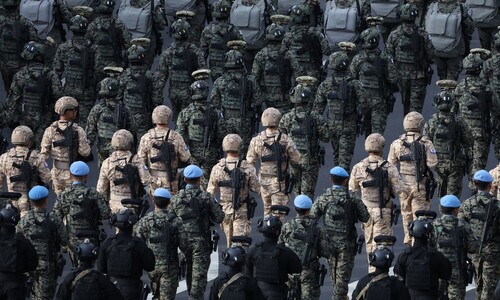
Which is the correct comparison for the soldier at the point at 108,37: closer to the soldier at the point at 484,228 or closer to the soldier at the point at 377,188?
the soldier at the point at 377,188

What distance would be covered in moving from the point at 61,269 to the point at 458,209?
6621 millimetres

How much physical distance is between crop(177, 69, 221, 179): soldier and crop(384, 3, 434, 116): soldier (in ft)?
16.8

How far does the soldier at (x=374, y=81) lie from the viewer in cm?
4291

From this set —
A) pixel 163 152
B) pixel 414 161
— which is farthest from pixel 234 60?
pixel 414 161

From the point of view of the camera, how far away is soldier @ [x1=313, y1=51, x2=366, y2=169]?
137 feet

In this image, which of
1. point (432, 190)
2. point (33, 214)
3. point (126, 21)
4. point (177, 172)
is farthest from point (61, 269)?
point (126, 21)

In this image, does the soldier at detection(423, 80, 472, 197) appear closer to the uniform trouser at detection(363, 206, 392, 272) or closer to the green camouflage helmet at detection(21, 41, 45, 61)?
the uniform trouser at detection(363, 206, 392, 272)

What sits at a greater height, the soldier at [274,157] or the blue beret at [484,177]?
the blue beret at [484,177]

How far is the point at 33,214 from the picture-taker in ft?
116

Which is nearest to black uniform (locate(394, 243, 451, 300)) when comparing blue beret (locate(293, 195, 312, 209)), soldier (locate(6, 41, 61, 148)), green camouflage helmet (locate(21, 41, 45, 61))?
blue beret (locate(293, 195, 312, 209))

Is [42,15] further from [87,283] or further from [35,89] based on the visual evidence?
[87,283]

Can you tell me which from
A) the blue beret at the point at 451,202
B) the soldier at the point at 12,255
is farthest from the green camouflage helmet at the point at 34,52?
the blue beret at the point at 451,202

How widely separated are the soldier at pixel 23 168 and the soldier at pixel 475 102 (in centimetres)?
831

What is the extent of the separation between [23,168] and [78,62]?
20.2 feet
